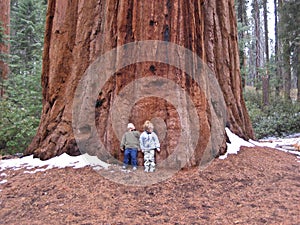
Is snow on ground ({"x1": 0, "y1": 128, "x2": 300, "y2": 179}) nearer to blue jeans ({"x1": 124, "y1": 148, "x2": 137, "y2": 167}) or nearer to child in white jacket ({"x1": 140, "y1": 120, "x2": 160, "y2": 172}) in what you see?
blue jeans ({"x1": 124, "y1": 148, "x2": 137, "y2": 167})

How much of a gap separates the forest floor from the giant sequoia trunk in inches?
24.4

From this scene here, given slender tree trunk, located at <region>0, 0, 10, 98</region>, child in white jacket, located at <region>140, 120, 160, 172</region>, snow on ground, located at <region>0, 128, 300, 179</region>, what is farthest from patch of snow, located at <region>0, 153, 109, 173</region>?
slender tree trunk, located at <region>0, 0, 10, 98</region>

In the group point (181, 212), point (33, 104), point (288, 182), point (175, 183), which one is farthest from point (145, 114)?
point (33, 104)

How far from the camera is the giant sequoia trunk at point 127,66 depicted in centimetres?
449

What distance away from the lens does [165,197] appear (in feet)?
11.3

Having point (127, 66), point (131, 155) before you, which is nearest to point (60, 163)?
point (131, 155)

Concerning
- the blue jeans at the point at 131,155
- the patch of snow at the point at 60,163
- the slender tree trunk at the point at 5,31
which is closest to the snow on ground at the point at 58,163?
the patch of snow at the point at 60,163

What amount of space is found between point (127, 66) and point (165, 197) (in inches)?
90.1

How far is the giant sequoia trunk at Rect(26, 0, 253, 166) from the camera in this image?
4492mm

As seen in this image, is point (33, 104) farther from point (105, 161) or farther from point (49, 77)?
point (105, 161)

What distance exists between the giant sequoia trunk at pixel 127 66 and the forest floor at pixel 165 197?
0.62 m

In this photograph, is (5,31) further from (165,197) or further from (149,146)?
(165,197)

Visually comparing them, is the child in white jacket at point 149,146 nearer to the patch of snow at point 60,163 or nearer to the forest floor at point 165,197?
the forest floor at point 165,197

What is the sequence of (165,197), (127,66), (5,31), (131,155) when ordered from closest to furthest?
(165,197) < (131,155) < (127,66) < (5,31)
